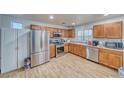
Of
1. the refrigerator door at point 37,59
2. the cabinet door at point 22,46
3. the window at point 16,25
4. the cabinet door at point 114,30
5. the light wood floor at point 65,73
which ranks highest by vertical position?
the window at point 16,25

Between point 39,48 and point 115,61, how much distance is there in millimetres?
2958

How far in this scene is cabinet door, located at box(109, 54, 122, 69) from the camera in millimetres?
3794

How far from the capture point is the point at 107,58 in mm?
4289

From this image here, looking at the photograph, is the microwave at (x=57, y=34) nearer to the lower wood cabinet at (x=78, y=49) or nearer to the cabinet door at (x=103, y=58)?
the lower wood cabinet at (x=78, y=49)

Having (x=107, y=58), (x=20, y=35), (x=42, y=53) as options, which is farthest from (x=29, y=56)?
(x=107, y=58)

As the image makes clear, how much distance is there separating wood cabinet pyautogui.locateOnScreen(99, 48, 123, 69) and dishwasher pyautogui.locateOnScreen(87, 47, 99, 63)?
268 mm

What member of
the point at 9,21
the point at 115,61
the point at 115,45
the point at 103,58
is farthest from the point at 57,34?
the point at 115,61

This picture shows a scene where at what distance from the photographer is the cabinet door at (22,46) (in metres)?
4.16

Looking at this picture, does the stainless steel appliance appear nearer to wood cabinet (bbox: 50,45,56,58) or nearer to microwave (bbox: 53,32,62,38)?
wood cabinet (bbox: 50,45,56,58)

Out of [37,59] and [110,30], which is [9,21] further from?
[110,30]

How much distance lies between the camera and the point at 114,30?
447cm

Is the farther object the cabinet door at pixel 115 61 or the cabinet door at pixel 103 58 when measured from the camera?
the cabinet door at pixel 103 58

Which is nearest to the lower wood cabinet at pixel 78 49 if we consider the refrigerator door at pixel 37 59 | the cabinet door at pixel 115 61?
the cabinet door at pixel 115 61

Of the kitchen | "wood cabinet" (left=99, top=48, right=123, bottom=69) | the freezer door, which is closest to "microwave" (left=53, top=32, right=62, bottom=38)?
the kitchen
